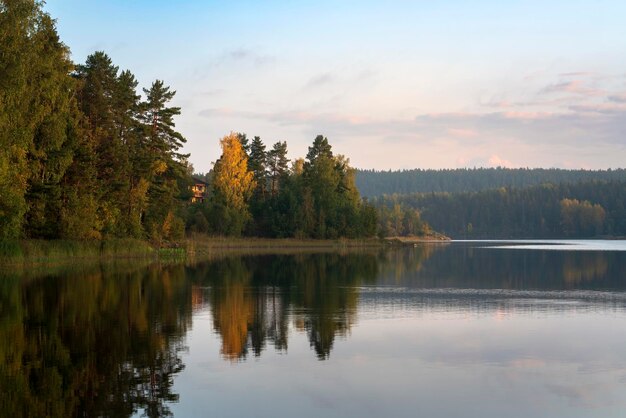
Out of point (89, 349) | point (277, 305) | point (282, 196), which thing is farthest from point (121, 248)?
point (282, 196)

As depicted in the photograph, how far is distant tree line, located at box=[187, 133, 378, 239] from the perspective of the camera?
114m

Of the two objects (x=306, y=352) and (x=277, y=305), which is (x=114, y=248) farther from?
(x=306, y=352)

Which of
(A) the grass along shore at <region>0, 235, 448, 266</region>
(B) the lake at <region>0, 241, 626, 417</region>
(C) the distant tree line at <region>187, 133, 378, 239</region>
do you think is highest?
(C) the distant tree line at <region>187, 133, 378, 239</region>

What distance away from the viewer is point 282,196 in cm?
12875

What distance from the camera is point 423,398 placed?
15234 mm

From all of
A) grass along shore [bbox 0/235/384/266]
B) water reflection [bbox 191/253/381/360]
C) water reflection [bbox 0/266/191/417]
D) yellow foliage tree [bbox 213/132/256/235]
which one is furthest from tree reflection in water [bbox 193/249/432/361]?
yellow foliage tree [bbox 213/132/256/235]

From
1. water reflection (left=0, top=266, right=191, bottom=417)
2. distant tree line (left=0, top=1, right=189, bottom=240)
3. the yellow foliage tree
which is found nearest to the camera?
water reflection (left=0, top=266, right=191, bottom=417)

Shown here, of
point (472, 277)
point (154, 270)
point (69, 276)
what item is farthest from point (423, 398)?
point (154, 270)

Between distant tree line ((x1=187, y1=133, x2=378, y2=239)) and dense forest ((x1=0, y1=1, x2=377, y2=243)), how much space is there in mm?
357

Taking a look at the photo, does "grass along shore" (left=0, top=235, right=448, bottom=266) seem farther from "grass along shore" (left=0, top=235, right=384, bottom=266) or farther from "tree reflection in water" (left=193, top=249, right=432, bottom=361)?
"tree reflection in water" (left=193, top=249, right=432, bottom=361)

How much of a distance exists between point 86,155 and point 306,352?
46425 millimetres

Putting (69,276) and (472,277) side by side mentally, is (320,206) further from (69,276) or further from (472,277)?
(69,276)

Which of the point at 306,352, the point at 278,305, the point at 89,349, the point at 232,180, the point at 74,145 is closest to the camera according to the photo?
the point at 89,349

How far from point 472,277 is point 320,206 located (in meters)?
76.6
